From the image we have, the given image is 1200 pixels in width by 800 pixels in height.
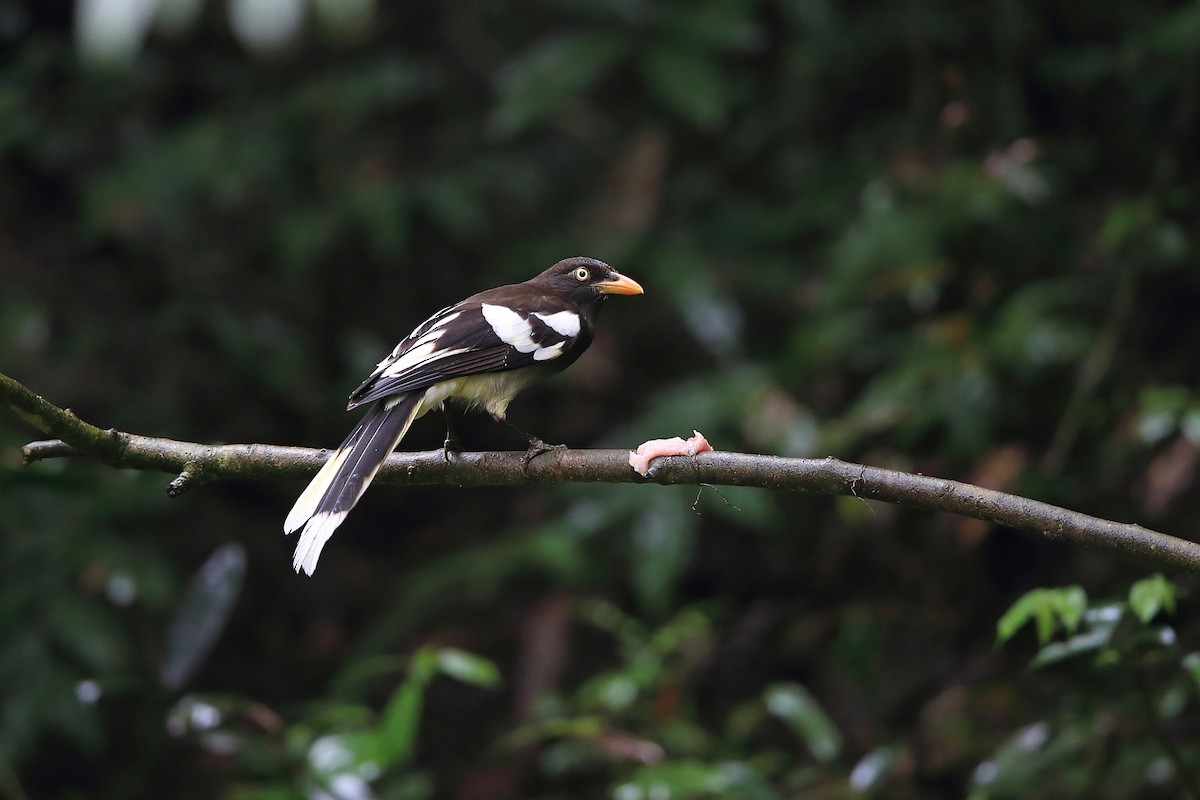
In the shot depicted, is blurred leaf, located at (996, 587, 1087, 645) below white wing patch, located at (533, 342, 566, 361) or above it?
below

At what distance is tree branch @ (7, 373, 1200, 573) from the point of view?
194cm

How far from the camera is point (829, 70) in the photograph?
4844 millimetres

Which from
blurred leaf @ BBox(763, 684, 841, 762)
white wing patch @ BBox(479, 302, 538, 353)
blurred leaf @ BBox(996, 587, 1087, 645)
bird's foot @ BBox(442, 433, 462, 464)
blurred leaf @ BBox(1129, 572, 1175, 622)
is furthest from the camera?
blurred leaf @ BBox(763, 684, 841, 762)

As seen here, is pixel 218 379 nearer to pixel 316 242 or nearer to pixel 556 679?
pixel 316 242

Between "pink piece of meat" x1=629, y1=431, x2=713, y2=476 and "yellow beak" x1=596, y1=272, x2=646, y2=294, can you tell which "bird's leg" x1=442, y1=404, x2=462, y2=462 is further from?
"yellow beak" x1=596, y1=272, x2=646, y2=294

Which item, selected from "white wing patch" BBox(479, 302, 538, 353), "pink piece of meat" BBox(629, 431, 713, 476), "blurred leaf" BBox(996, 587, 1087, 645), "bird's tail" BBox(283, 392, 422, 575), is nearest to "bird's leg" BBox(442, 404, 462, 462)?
"bird's tail" BBox(283, 392, 422, 575)

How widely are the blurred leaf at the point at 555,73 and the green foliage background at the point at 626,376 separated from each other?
0.7 inches

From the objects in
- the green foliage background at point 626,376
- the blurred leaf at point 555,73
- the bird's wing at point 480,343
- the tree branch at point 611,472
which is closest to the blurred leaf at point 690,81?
the green foliage background at point 626,376

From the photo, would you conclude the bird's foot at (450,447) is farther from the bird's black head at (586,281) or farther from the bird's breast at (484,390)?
the bird's black head at (586,281)

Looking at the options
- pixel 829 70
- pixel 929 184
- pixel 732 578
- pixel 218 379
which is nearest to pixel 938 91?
pixel 829 70

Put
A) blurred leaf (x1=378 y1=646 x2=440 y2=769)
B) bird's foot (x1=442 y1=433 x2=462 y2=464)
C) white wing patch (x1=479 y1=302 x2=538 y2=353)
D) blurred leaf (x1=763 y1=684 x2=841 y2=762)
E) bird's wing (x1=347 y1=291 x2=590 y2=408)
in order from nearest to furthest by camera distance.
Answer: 1. bird's foot (x1=442 y1=433 x2=462 y2=464)
2. bird's wing (x1=347 y1=291 x2=590 y2=408)
3. white wing patch (x1=479 y1=302 x2=538 y2=353)
4. blurred leaf (x1=378 y1=646 x2=440 y2=769)
5. blurred leaf (x1=763 y1=684 x2=841 y2=762)

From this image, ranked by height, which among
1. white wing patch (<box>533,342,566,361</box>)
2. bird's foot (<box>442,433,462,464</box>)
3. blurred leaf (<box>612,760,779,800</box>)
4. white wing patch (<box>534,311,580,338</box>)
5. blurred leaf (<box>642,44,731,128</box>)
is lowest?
blurred leaf (<box>612,760,779,800</box>)

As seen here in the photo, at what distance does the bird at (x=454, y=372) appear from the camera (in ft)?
7.98

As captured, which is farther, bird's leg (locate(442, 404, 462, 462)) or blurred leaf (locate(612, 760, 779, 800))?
blurred leaf (locate(612, 760, 779, 800))
